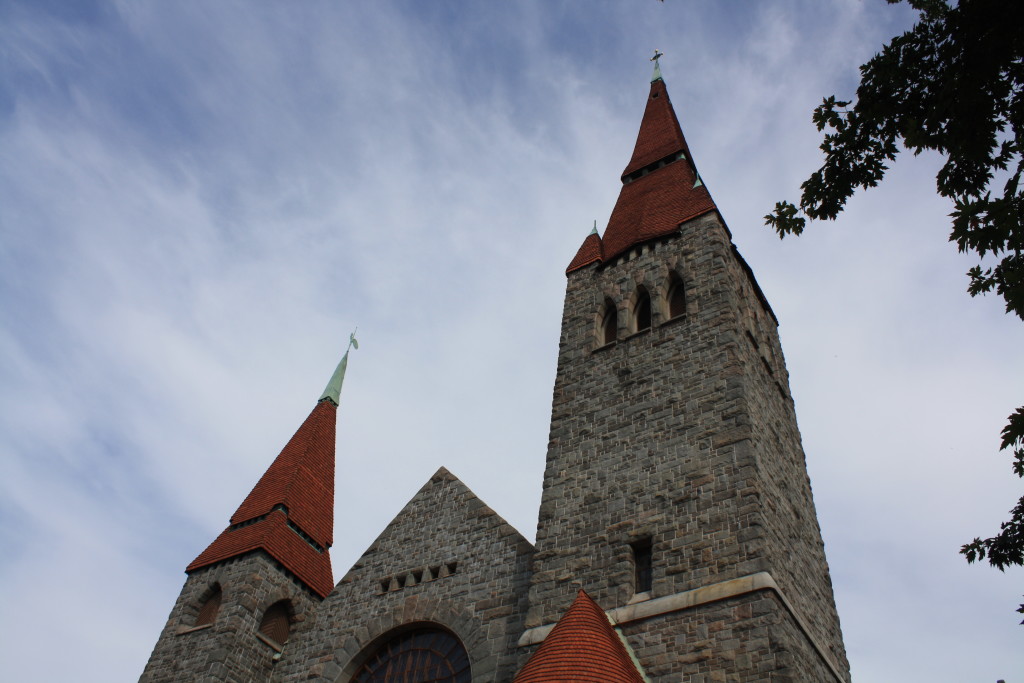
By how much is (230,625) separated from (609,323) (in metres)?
8.08

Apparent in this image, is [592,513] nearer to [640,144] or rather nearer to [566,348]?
[566,348]

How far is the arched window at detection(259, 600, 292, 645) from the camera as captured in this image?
15.1 metres

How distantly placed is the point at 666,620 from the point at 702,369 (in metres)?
4.02

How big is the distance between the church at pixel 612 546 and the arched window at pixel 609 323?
4cm

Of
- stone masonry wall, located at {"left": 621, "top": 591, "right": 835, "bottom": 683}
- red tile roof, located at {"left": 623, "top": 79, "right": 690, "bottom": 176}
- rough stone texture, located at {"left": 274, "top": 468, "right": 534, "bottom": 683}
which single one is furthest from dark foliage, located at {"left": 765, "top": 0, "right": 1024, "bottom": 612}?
red tile roof, located at {"left": 623, "top": 79, "right": 690, "bottom": 176}

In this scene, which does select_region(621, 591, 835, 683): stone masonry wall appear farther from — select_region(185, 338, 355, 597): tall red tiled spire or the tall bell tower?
select_region(185, 338, 355, 597): tall red tiled spire

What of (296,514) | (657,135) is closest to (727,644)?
(296,514)

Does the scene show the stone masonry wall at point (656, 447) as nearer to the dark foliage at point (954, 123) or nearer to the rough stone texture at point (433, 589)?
the rough stone texture at point (433, 589)

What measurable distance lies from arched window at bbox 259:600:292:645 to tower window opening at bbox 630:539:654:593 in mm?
6914

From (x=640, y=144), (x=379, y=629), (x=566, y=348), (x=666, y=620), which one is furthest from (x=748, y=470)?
(x=640, y=144)

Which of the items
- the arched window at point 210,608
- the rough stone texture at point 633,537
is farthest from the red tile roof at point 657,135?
the arched window at point 210,608

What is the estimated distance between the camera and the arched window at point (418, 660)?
12367 mm

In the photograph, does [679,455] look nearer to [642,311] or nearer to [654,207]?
[642,311]

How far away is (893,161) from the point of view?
7000 mm
